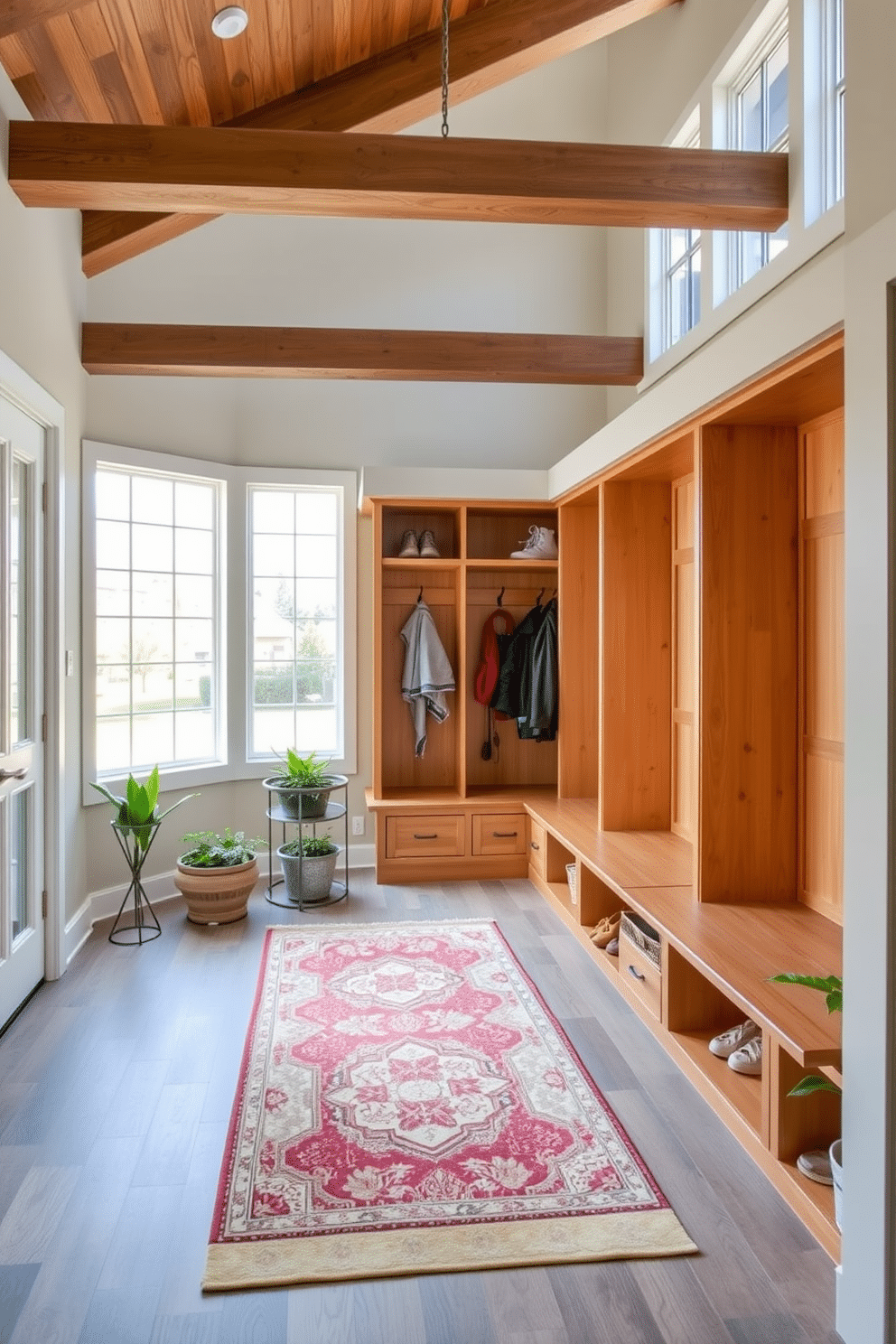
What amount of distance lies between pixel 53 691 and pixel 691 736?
2.69 meters

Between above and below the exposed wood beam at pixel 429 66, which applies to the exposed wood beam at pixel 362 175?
below

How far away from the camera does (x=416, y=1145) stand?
2352mm

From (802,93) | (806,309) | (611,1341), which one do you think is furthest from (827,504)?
(611,1341)

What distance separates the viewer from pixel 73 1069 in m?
2.81

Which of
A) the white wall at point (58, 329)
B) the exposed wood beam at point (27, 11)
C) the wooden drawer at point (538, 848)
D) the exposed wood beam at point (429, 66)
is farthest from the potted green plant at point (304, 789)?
the exposed wood beam at point (27, 11)

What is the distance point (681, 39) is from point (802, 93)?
1.46m

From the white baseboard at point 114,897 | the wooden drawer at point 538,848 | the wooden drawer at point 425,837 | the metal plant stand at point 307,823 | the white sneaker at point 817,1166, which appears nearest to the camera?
the white sneaker at point 817,1166

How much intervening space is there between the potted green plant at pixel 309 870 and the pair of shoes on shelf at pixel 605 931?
1449 millimetres

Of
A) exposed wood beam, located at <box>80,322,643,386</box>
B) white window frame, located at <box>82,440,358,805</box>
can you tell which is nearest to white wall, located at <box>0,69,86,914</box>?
exposed wood beam, located at <box>80,322,643,386</box>

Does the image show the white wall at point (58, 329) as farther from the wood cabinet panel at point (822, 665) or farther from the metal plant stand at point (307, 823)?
the wood cabinet panel at point (822, 665)

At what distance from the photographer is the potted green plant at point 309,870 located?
4.58 metres

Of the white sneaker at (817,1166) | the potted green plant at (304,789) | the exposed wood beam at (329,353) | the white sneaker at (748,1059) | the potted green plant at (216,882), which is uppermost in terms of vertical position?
the exposed wood beam at (329,353)

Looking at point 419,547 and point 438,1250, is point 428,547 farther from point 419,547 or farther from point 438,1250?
point 438,1250

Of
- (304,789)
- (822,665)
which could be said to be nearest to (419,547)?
(304,789)
